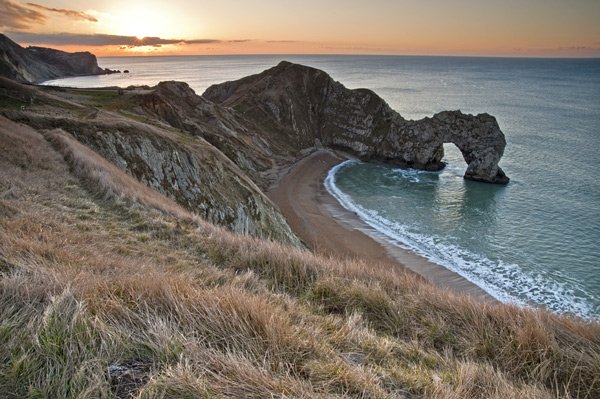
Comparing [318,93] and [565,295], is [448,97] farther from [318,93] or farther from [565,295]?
[565,295]

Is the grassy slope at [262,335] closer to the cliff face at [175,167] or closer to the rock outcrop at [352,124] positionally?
the cliff face at [175,167]

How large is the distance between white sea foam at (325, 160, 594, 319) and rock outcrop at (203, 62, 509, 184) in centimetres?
2727

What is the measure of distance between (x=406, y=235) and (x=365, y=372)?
125 ft

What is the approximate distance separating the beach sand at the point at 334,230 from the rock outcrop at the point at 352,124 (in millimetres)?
16788

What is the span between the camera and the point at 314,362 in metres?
3.24

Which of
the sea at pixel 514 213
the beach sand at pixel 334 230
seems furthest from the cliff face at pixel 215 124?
the sea at pixel 514 213

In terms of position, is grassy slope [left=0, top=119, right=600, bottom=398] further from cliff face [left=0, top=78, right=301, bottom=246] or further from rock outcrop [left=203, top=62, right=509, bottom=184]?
rock outcrop [left=203, top=62, right=509, bottom=184]

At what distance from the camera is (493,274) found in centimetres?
3097

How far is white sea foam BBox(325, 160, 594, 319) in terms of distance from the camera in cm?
2697

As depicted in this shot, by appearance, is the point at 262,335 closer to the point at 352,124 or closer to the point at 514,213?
the point at 514,213

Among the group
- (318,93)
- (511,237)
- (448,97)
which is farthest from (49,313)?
(448,97)

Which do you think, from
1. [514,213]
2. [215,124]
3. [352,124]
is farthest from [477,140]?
[215,124]

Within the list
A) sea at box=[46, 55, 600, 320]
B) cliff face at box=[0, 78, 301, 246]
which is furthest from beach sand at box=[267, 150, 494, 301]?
cliff face at box=[0, 78, 301, 246]

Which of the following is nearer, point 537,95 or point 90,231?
point 90,231
